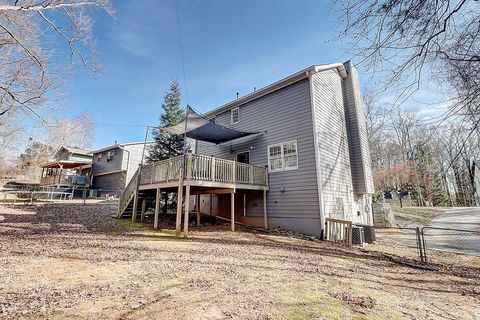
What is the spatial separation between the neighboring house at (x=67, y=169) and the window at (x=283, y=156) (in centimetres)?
2494

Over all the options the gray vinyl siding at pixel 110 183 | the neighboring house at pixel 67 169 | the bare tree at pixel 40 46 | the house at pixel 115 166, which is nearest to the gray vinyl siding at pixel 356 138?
the bare tree at pixel 40 46

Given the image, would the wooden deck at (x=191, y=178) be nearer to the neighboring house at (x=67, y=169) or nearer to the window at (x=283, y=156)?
the window at (x=283, y=156)

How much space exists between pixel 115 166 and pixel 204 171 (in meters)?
21.7

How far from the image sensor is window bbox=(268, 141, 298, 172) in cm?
1108

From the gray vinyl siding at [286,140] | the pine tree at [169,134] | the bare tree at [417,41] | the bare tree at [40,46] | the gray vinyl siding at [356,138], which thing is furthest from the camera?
the pine tree at [169,134]

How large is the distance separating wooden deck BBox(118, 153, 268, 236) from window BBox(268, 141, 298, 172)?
0.54m

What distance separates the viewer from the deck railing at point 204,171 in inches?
346

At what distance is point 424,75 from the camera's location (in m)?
3.55

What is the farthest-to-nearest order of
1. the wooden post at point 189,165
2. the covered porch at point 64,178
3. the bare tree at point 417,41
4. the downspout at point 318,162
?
the covered porch at point 64,178
the downspout at point 318,162
the wooden post at point 189,165
the bare tree at point 417,41

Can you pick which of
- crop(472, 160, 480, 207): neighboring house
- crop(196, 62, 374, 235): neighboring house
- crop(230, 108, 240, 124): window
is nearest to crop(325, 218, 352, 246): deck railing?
crop(196, 62, 374, 235): neighboring house

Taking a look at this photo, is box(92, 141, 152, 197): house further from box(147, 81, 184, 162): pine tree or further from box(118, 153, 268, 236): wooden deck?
box(118, 153, 268, 236): wooden deck

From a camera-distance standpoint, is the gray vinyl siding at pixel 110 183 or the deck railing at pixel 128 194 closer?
Result: the deck railing at pixel 128 194

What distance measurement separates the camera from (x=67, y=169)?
3100 centimetres

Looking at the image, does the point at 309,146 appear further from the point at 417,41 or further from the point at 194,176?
the point at 417,41
